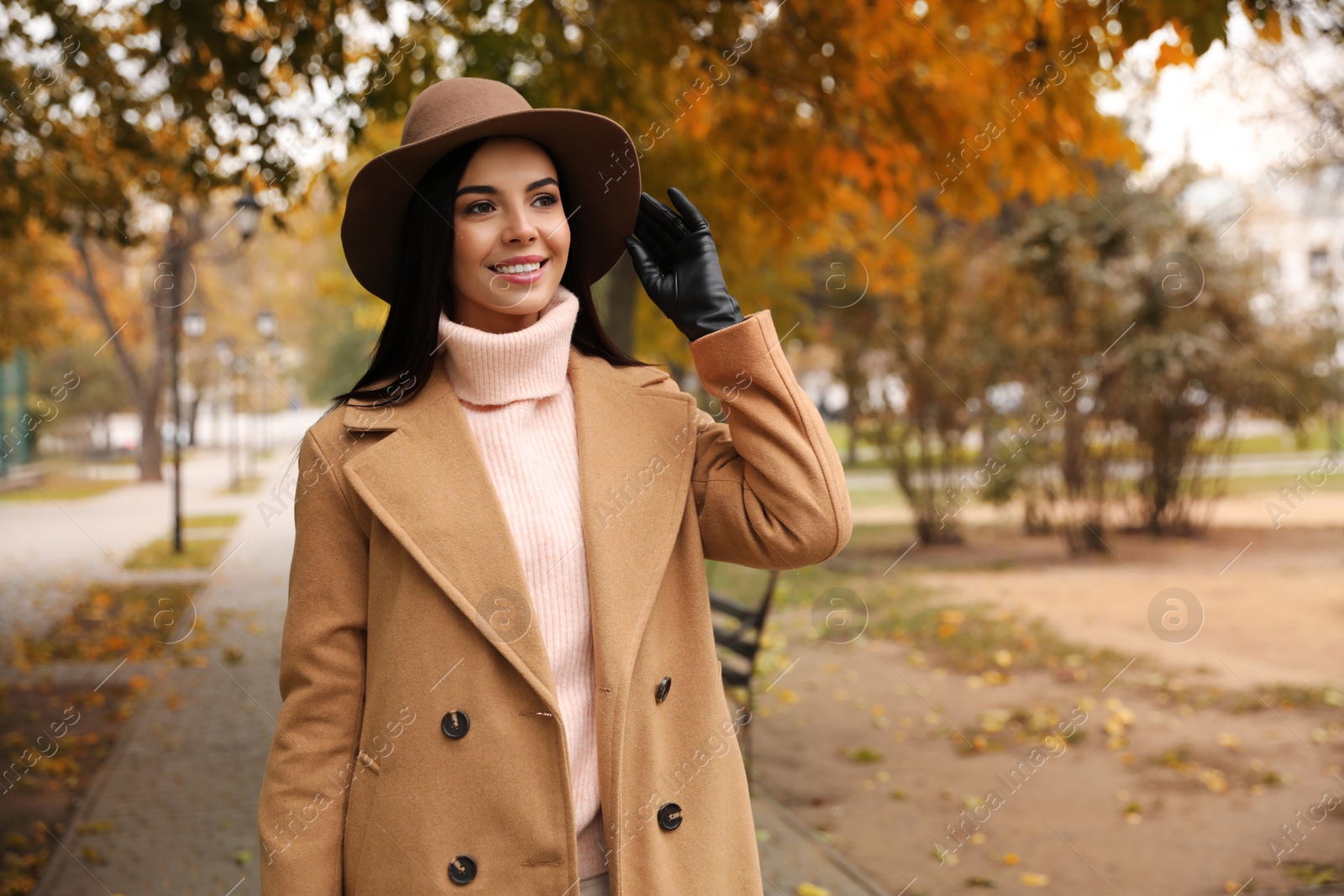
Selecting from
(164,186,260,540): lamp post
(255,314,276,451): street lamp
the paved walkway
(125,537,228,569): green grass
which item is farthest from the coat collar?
(125,537,228,569): green grass

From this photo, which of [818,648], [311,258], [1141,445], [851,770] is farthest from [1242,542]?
[311,258]

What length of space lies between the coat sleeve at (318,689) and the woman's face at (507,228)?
1.30ft

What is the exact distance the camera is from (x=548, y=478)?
1898 millimetres

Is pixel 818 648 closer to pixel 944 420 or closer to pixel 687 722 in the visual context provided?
pixel 944 420

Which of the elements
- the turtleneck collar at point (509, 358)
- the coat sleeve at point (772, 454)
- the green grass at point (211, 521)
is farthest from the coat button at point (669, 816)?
the green grass at point (211, 521)

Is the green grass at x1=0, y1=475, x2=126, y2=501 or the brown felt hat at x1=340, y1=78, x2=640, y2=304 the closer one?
the brown felt hat at x1=340, y1=78, x2=640, y2=304

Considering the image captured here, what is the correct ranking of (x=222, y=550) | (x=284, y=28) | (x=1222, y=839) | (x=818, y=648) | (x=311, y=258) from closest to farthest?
(x=1222, y=839) < (x=284, y=28) < (x=818, y=648) < (x=222, y=550) < (x=311, y=258)

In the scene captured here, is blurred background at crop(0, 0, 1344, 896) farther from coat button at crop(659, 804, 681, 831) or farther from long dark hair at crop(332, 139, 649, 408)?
coat button at crop(659, 804, 681, 831)

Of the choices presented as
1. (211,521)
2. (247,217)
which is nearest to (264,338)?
(211,521)

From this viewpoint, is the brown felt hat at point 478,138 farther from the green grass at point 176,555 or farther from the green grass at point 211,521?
the green grass at point 211,521

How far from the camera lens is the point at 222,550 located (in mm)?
14773

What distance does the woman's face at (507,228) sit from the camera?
189cm

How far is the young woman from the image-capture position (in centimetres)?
175

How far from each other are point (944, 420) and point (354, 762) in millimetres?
11818
